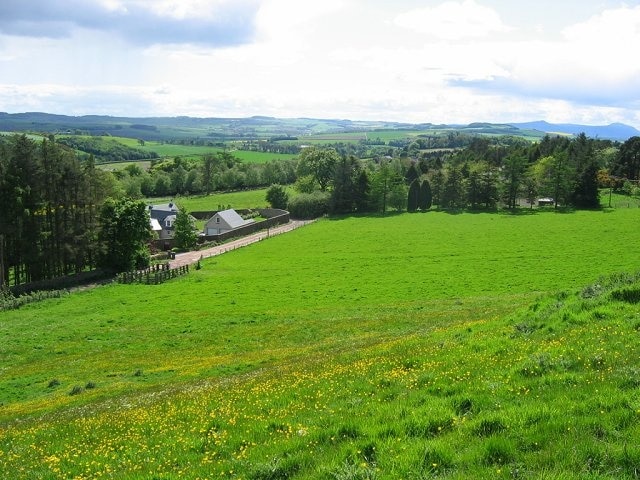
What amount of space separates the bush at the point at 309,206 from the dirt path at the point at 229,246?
818cm

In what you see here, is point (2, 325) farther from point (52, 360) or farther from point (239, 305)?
point (239, 305)

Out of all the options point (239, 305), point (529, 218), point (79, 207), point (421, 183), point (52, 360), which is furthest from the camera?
point (421, 183)

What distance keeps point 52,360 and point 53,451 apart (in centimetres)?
1952

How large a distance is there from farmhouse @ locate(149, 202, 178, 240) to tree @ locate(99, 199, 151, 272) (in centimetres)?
2816

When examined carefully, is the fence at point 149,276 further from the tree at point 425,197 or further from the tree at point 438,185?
the tree at point 438,185

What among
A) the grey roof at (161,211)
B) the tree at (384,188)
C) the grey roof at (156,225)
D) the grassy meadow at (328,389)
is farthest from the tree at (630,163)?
the grey roof at (156,225)

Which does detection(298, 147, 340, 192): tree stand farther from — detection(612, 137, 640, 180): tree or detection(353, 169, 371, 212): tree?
detection(612, 137, 640, 180): tree

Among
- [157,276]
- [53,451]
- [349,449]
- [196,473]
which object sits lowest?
[157,276]

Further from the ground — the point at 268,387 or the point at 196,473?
the point at 196,473

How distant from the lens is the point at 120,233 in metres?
60.7

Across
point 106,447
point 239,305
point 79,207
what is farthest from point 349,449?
point 79,207

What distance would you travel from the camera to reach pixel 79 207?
6100 centimetres

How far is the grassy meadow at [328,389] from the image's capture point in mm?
7785

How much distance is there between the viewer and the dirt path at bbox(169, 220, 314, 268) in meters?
70.1
